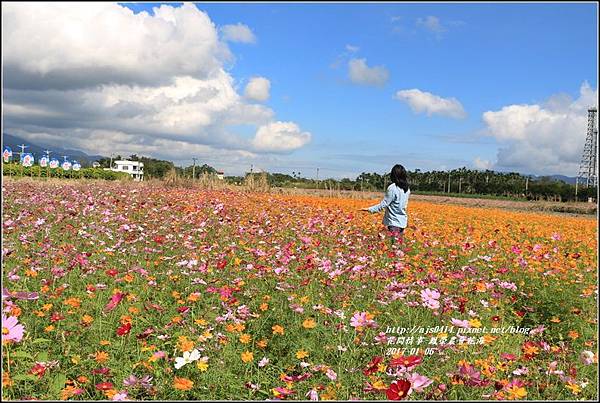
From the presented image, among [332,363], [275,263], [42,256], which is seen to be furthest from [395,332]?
[42,256]

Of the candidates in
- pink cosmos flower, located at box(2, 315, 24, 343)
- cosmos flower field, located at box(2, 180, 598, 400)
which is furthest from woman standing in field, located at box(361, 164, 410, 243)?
pink cosmos flower, located at box(2, 315, 24, 343)

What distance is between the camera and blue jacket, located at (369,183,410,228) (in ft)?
19.8

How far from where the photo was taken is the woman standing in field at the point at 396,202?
6051 millimetres

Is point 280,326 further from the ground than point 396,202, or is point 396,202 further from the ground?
point 396,202

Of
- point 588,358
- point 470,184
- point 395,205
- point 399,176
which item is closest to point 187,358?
point 588,358

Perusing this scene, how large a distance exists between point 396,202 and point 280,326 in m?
3.55

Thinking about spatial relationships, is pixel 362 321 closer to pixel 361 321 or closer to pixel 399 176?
pixel 361 321

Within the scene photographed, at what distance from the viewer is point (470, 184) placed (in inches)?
1889

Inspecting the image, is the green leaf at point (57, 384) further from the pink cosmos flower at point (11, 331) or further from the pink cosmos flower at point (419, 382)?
the pink cosmos flower at point (419, 382)

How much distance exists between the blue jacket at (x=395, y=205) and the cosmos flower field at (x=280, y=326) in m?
1.06

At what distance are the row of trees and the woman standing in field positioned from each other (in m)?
12.6

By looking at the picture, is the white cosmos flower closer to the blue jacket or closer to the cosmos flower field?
the cosmos flower field

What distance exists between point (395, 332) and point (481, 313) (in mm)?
755

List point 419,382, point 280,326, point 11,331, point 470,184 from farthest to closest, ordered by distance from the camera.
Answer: point 470,184 → point 280,326 → point 11,331 → point 419,382
